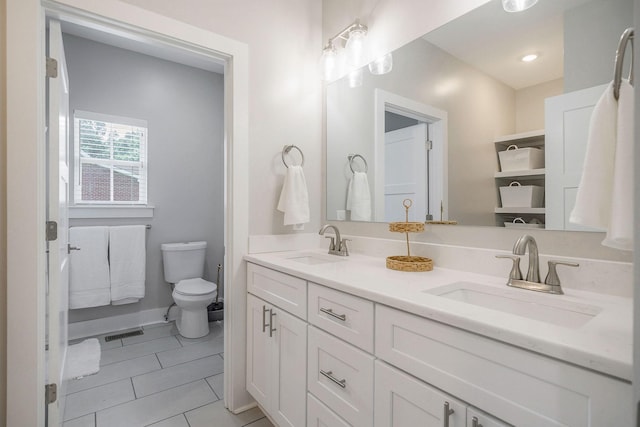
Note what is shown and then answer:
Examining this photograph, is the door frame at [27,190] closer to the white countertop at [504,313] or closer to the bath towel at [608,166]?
the white countertop at [504,313]

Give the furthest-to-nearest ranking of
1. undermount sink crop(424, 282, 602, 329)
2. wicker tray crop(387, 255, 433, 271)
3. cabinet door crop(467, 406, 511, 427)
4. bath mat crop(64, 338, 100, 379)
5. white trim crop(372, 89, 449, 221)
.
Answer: bath mat crop(64, 338, 100, 379)
white trim crop(372, 89, 449, 221)
wicker tray crop(387, 255, 433, 271)
undermount sink crop(424, 282, 602, 329)
cabinet door crop(467, 406, 511, 427)

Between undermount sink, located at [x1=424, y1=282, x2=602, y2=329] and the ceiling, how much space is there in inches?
30.1

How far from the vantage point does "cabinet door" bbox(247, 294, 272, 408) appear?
155cm

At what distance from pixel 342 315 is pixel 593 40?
49.0 inches

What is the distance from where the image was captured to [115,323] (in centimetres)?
283

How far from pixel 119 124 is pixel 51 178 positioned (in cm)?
175

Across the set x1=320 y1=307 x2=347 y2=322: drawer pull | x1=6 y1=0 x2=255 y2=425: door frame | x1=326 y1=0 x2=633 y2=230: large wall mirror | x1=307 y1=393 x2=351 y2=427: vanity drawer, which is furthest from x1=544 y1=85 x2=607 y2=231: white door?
x1=6 y1=0 x2=255 y2=425: door frame

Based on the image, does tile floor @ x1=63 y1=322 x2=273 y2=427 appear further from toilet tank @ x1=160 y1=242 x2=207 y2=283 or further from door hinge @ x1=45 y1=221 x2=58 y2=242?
door hinge @ x1=45 y1=221 x2=58 y2=242

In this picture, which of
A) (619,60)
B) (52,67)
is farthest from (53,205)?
(619,60)

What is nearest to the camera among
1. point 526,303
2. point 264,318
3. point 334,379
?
point 526,303

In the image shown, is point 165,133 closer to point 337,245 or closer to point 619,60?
point 337,245

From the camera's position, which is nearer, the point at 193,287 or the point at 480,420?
the point at 480,420

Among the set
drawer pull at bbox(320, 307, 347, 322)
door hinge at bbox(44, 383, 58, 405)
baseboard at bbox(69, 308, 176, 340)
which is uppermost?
drawer pull at bbox(320, 307, 347, 322)

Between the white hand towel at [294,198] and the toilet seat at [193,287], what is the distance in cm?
125
